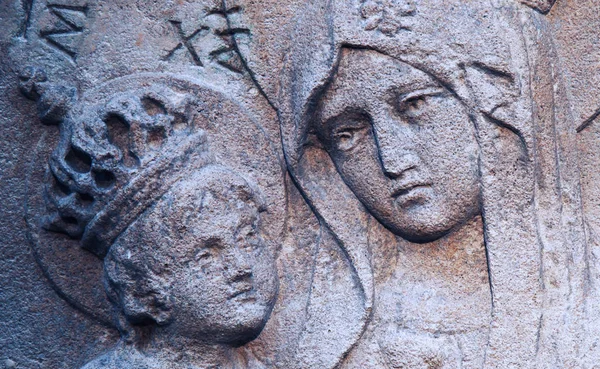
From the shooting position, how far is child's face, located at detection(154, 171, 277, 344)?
2.60 meters

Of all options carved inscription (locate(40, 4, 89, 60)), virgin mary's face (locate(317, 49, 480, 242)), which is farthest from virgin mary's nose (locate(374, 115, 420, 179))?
carved inscription (locate(40, 4, 89, 60))

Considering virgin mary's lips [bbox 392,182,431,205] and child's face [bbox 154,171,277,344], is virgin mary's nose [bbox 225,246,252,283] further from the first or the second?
virgin mary's lips [bbox 392,182,431,205]

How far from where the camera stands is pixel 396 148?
2.65 meters

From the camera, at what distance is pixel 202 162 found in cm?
266

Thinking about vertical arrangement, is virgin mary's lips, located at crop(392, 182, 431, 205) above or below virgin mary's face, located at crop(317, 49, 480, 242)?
below

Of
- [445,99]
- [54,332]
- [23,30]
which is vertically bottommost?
[54,332]

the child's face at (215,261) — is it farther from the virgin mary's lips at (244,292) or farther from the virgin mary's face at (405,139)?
the virgin mary's face at (405,139)

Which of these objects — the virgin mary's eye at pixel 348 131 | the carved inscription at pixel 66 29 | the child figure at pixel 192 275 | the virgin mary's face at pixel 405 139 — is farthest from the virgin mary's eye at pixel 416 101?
the carved inscription at pixel 66 29

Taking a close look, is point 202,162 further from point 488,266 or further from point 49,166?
point 488,266

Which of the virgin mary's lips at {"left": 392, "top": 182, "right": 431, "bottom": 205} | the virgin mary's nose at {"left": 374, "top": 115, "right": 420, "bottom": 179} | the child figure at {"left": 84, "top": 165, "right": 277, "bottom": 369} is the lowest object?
the child figure at {"left": 84, "top": 165, "right": 277, "bottom": 369}

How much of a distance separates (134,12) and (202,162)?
0.46 meters

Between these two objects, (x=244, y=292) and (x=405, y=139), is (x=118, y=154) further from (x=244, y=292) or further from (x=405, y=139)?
(x=405, y=139)

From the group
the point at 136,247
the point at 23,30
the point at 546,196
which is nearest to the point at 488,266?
the point at 546,196

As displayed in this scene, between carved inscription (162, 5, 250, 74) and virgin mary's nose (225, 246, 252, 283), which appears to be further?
carved inscription (162, 5, 250, 74)
